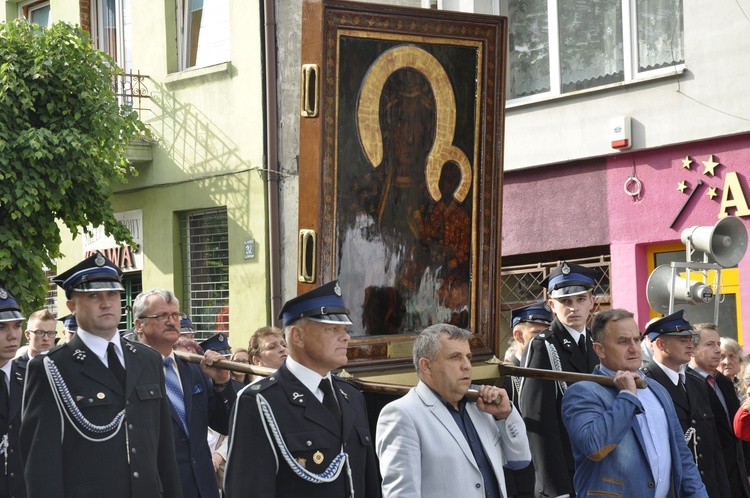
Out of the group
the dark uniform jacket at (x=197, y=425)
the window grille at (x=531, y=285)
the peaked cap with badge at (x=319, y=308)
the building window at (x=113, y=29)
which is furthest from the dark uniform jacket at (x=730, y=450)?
the building window at (x=113, y=29)

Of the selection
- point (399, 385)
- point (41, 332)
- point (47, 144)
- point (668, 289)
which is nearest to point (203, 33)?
point (47, 144)

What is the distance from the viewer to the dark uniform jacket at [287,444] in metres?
4.87

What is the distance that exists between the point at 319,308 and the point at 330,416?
439 millimetres

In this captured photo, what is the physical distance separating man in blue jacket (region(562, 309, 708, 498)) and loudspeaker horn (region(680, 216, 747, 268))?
191 inches

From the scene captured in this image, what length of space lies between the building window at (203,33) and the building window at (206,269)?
2209mm

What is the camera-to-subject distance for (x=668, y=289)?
1077cm

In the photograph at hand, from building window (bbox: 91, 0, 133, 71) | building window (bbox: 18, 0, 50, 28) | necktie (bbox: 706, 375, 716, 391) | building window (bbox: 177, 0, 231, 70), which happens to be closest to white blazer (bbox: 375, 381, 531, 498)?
necktie (bbox: 706, 375, 716, 391)

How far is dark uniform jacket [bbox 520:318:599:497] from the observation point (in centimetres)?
745

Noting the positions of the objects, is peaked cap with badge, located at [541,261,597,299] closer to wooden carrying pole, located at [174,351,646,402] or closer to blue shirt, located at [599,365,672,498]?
wooden carrying pole, located at [174,351,646,402]

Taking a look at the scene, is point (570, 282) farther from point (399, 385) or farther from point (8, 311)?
point (8, 311)

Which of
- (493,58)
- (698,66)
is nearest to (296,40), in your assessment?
(698,66)

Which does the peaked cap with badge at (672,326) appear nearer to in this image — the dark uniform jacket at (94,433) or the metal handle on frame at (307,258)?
the metal handle on frame at (307,258)

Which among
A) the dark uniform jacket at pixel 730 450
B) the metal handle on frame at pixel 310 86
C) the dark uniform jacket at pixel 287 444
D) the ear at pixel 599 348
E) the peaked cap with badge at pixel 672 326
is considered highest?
the metal handle on frame at pixel 310 86

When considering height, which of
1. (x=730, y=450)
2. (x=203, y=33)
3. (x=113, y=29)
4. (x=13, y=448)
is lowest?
(x=730, y=450)
